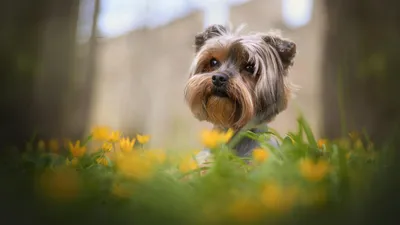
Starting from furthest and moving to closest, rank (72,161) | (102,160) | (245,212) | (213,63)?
(213,63), (102,160), (72,161), (245,212)

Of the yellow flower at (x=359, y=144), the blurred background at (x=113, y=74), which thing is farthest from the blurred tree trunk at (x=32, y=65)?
the yellow flower at (x=359, y=144)

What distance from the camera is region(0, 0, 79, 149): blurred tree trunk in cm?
88

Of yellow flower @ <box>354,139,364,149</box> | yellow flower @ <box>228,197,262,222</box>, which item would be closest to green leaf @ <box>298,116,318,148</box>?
yellow flower @ <box>354,139,364,149</box>

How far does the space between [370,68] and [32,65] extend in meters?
0.83

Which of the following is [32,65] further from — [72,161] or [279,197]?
[279,197]

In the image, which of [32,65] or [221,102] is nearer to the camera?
[32,65]

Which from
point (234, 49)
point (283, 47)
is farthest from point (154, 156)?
point (283, 47)

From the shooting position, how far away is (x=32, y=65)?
3.11 feet

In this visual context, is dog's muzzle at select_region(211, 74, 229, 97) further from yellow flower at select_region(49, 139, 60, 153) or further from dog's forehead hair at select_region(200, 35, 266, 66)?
yellow flower at select_region(49, 139, 60, 153)

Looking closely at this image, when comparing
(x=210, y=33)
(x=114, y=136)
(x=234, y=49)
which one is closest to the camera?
(x=114, y=136)

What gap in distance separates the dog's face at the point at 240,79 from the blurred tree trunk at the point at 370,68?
1344 mm

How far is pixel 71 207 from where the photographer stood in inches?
26.6

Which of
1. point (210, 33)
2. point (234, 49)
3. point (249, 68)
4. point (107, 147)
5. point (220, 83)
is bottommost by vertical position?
point (107, 147)

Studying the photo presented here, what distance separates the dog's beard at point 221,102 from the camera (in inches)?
110
